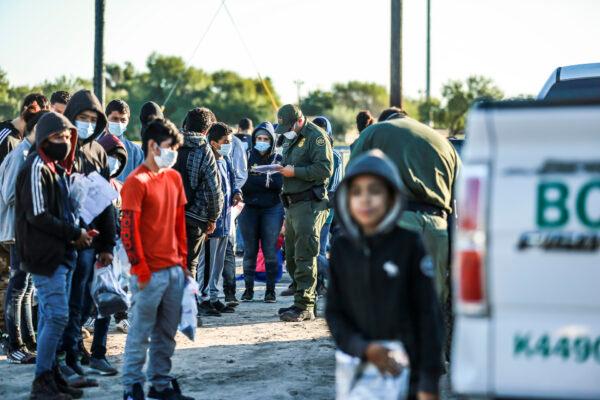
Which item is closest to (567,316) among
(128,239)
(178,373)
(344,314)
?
(344,314)

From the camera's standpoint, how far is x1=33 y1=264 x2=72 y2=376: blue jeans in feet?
23.9

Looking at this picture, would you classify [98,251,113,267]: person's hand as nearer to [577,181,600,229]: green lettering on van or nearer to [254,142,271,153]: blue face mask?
[577,181,600,229]: green lettering on van

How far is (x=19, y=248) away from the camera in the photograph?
23.9ft

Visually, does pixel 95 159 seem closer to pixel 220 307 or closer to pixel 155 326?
pixel 155 326

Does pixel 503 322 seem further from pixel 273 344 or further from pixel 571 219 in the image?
pixel 273 344

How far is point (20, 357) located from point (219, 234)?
10.6 feet

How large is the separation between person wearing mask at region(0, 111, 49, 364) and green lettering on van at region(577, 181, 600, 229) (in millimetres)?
5185

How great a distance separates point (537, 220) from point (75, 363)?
492 centimetres

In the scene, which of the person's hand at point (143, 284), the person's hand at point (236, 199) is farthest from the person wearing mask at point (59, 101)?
the person's hand at point (143, 284)

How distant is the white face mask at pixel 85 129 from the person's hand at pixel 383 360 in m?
4.38

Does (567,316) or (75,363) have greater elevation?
(567,316)

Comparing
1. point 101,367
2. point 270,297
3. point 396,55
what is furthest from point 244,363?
point 396,55

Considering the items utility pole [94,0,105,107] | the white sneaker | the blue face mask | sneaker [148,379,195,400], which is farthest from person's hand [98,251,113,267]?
utility pole [94,0,105,107]

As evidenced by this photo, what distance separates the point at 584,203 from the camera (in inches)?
165
